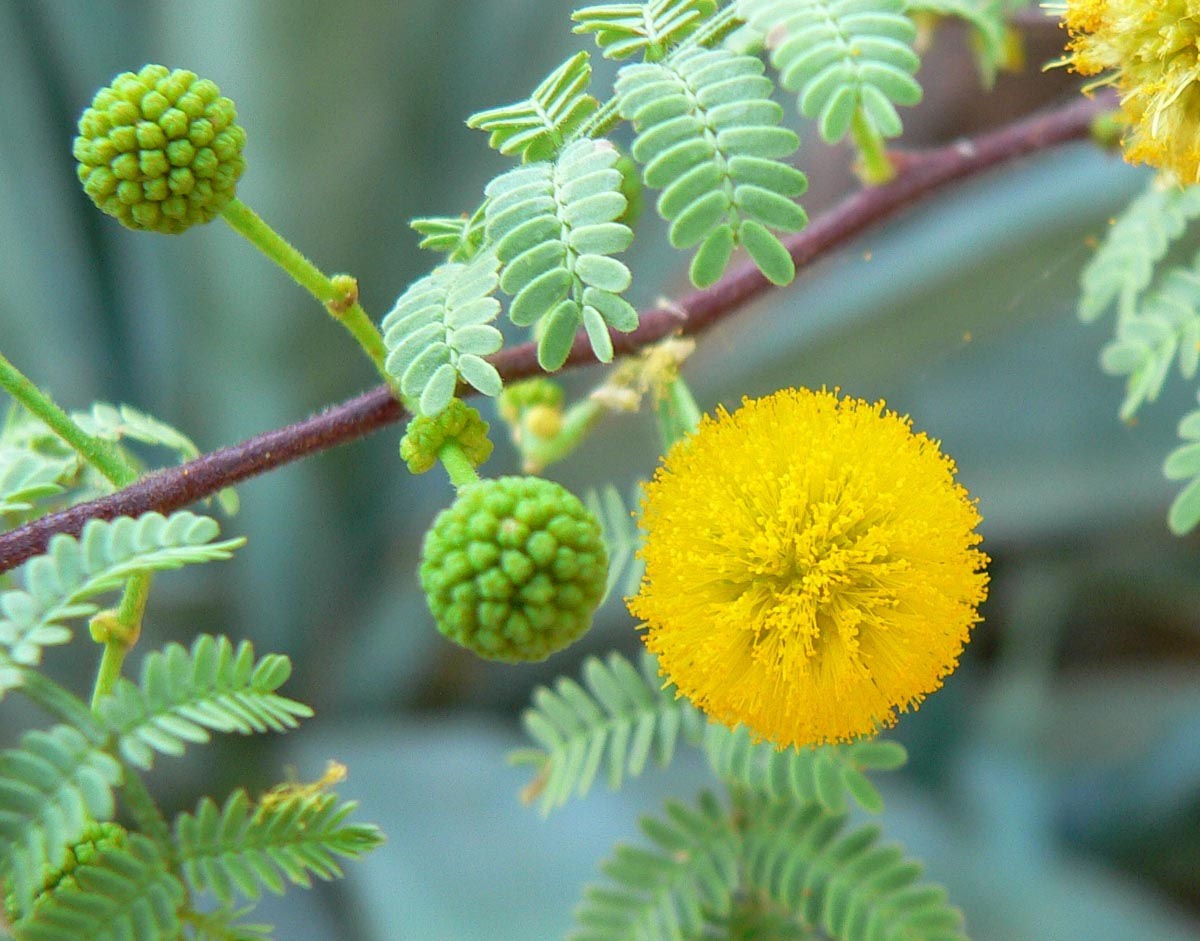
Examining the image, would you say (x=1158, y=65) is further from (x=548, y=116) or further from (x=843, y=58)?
(x=548, y=116)

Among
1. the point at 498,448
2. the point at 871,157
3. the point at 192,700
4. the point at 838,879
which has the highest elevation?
the point at 498,448

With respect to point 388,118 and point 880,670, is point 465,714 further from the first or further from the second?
point 880,670

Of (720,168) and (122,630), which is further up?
(720,168)

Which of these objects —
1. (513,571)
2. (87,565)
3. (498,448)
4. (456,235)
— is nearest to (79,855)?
(87,565)

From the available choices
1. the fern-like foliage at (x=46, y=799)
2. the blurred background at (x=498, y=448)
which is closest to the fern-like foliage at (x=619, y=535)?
the fern-like foliage at (x=46, y=799)

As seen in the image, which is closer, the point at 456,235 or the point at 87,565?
the point at 87,565

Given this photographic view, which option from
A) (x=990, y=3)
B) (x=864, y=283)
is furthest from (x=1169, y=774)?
(x=990, y=3)
